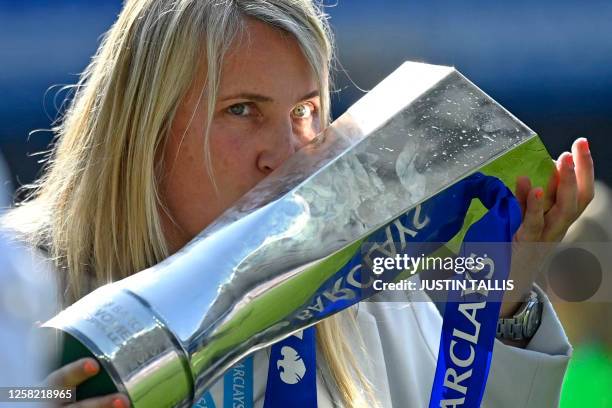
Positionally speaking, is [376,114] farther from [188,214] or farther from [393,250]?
[188,214]

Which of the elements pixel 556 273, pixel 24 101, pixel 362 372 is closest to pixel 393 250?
pixel 362 372

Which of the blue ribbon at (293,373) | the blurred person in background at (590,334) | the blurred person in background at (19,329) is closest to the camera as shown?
the blurred person in background at (19,329)

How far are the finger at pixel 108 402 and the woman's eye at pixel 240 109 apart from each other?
57 cm

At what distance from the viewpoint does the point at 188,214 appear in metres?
1.44

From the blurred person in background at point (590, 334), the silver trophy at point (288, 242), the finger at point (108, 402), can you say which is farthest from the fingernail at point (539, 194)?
the blurred person in background at point (590, 334)

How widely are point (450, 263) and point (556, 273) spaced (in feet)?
3.75

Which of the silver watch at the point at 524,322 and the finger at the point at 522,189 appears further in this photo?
the silver watch at the point at 524,322

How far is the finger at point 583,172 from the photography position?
4.25ft

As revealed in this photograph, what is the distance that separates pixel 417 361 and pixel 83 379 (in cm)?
72

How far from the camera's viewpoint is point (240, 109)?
1430 millimetres

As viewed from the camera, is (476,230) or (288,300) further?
(476,230)

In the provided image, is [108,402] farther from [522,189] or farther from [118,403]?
[522,189]

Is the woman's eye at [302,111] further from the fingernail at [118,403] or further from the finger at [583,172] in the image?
the fingernail at [118,403]

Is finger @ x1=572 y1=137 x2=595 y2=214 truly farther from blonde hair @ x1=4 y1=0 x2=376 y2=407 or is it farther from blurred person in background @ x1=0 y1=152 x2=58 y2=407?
blurred person in background @ x1=0 y1=152 x2=58 y2=407
